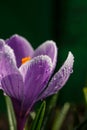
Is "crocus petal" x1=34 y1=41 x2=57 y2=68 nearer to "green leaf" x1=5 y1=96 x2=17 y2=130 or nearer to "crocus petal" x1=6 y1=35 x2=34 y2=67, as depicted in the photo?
"crocus petal" x1=6 y1=35 x2=34 y2=67

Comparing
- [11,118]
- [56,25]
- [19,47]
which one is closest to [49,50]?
[19,47]

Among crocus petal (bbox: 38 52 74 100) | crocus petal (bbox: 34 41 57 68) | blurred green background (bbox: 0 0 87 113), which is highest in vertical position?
crocus petal (bbox: 34 41 57 68)

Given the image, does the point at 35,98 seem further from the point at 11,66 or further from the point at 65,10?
the point at 65,10

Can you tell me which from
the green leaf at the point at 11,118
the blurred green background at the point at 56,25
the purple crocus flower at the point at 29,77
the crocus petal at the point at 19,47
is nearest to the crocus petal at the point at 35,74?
the purple crocus flower at the point at 29,77

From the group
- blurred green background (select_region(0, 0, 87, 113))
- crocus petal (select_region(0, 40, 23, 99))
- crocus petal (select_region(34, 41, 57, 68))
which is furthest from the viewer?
blurred green background (select_region(0, 0, 87, 113))

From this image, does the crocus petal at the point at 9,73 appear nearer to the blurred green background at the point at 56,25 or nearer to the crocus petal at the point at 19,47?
the crocus petal at the point at 19,47

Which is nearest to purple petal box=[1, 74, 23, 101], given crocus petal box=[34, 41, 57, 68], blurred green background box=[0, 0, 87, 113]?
crocus petal box=[34, 41, 57, 68]

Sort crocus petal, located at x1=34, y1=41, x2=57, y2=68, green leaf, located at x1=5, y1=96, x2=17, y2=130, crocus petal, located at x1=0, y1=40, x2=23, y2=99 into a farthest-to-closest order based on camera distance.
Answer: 1. green leaf, located at x1=5, y1=96, x2=17, y2=130
2. crocus petal, located at x1=34, y1=41, x2=57, y2=68
3. crocus petal, located at x1=0, y1=40, x2=23, y2=99
